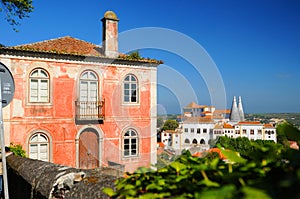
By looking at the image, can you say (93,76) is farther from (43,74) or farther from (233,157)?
(233,157)

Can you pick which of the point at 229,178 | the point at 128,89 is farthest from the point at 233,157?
the point at 128,89

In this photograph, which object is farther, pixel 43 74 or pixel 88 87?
pixel 88 87

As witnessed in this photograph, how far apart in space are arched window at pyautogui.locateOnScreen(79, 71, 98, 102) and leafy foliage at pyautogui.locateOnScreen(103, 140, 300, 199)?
13.6 m

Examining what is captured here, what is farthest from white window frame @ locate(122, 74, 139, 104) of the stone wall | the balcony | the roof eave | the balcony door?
the stone wall

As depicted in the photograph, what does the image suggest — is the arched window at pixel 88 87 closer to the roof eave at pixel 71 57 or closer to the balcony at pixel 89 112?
the balcony at pixel 89 112

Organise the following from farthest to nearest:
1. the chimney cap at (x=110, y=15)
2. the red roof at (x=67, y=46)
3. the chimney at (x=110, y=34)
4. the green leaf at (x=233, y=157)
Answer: the chimney cap at (x=110, y=15), the chimney at (x=110, y=34), the red roof at (x=67, y=46), the green leaf at (x=233, y=157)

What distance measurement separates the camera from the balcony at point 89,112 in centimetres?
1459

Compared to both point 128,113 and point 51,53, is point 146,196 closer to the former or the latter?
point 51,53

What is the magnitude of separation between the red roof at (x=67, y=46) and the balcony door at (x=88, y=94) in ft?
3.68

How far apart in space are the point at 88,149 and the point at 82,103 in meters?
2.38

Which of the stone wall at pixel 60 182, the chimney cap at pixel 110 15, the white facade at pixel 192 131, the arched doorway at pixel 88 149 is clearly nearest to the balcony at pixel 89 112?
the arched doorway at pixel 88 149

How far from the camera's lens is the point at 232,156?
111 centimetres

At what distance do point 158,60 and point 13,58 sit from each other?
7229mm

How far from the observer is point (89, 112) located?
1486 cm
